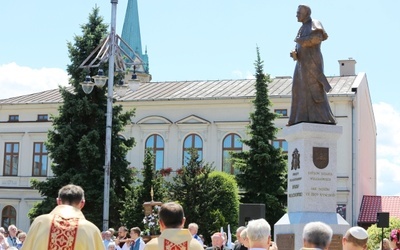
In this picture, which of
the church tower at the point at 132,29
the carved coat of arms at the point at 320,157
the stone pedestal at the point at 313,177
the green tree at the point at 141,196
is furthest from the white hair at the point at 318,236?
the church tower at the point at 132,29

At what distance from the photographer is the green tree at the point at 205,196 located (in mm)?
36094

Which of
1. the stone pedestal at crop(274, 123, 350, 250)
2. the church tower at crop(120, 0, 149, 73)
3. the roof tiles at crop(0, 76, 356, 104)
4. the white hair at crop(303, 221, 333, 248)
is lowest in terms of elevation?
the white hair at crop(303, 221, 333, 248)

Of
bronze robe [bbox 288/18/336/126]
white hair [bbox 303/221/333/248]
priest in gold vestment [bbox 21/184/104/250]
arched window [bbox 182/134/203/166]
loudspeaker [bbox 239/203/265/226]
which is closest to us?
white hair [bbox 303/221/333/248]

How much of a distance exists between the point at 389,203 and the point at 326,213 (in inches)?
1245

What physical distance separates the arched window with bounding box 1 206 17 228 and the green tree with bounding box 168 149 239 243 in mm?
13982

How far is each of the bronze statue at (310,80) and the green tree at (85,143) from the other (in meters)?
18.9

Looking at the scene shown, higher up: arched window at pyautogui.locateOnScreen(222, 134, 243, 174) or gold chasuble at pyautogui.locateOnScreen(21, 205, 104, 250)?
arched window at pyautogui.locateOnScreen(222, 134, 243, 174)

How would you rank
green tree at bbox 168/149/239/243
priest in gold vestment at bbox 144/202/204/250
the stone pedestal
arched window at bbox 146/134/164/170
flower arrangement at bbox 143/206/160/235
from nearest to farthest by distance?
priest in gold vestment at bbox 144/202/204/250, the stone pedestal, flower arrangement at bbox 143/206/160/235, green tree at bbox 168/149/239/243, arched window at bbox 146/134/164/170

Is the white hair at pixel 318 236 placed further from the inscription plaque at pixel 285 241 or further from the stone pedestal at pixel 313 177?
the stone pedestal at pixel 313 177

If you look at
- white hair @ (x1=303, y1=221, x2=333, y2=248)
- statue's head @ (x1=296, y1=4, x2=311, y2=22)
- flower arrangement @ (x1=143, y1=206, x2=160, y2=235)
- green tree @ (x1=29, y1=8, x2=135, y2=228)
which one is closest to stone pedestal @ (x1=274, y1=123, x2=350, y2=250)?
statue's head @ (x1=296, y1=4, x2=311, y2=22)

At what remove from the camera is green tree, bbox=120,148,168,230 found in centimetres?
3562

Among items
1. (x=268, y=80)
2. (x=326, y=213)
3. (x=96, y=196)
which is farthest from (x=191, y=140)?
(x=326, y=213)

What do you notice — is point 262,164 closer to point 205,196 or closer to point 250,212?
point 205,196

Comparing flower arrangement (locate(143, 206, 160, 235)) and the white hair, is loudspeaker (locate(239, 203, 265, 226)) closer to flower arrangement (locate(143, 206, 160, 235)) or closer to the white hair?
flower arrangement (locate(143, 206, 160, 235))
